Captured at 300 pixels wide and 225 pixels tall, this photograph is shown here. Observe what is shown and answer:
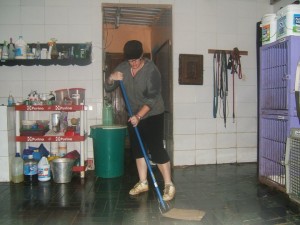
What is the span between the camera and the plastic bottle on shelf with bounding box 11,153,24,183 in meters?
2.88

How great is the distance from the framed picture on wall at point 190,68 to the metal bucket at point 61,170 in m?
1.76

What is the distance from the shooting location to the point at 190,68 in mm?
3549

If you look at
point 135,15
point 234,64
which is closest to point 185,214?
point 234,64

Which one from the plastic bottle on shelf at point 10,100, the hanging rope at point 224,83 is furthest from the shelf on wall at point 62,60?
the hanging rope at point 224,83

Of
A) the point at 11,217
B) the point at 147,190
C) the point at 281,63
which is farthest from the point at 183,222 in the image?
the point at 281,63

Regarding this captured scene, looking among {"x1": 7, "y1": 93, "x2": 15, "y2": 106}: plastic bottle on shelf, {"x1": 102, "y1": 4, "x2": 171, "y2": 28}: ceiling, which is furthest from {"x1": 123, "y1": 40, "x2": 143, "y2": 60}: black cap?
{"x1": 102, "y1": 4, "x2": 171, "y2": 28}: ceiling

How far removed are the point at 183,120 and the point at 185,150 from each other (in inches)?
16.0

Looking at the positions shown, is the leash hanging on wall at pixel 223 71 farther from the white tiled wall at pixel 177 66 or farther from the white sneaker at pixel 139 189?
the white sneaker at pixel 139 189

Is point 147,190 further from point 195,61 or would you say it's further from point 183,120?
point 195,61

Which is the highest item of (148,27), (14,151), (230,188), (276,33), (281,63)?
(148,27)

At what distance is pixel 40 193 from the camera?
8.36 feet

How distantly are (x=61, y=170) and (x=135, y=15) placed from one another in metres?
3.01

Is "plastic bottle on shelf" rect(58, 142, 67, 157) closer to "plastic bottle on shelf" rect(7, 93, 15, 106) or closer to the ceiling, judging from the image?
"plastic bottle on shelf" rect(7, 93, 15, 106)

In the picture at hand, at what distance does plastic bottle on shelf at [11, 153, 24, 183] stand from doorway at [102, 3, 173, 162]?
66.2 inches
